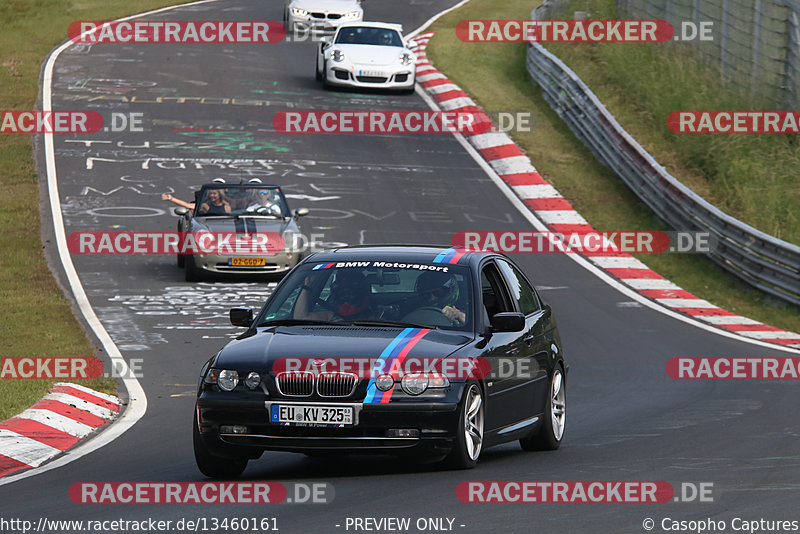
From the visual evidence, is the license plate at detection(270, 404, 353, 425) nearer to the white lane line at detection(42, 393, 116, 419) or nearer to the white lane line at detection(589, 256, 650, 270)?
the white lane line at detection(42, 393, 116, 419)

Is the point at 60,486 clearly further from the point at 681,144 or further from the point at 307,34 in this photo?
the point at 307,34

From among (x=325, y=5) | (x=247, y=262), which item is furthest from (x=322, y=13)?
(x=247, y=262)

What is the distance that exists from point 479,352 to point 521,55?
29.8 metres

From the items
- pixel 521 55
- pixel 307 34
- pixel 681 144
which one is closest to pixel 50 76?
pixel 307 34

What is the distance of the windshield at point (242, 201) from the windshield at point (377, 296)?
1205cm

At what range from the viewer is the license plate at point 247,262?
2067 cm

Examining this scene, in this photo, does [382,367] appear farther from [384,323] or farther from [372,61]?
[372,61]

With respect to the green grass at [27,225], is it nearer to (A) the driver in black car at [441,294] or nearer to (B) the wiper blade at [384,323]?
(B) the wiper blade at [384,323]

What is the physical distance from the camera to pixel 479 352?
29.6ft

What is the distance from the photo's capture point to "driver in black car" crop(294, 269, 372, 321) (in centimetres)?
928

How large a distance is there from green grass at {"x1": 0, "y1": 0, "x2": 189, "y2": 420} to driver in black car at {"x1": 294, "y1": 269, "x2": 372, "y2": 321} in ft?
10.5

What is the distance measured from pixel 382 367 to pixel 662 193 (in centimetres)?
1701

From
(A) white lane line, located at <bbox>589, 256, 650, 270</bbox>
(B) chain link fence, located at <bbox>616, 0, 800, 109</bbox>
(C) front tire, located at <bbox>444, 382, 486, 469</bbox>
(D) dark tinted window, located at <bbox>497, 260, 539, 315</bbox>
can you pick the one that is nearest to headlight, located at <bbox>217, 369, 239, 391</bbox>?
(C) front tire, located at <bbox>444, 382, 486, 469</bbox>

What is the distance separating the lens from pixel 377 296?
30.8ft
